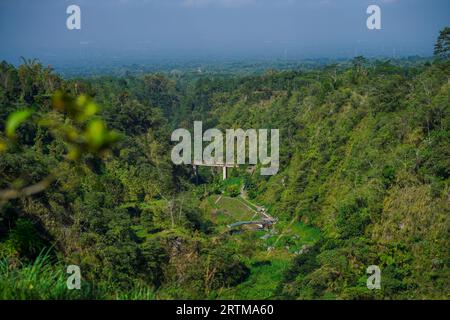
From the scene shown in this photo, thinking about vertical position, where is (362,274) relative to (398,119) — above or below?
below

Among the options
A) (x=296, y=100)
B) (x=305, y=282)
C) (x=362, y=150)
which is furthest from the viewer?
(x=296, y=100)

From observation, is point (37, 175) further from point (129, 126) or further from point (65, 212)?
point (129, 126)

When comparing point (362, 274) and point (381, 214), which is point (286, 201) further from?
point (362, 274)
